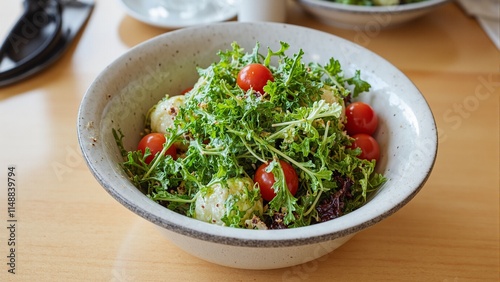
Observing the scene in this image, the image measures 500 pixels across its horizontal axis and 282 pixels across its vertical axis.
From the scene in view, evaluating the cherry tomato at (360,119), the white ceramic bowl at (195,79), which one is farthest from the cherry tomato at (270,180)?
the cherry tomato at (360,119)

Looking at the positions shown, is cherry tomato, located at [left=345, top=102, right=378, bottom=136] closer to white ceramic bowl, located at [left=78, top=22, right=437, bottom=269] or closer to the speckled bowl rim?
white ceramic bowl, located at [left=78, top=22, right=437, bottom=269]

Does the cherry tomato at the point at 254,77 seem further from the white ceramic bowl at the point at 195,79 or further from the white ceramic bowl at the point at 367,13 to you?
the white ceramic bowl at the point at 367,13

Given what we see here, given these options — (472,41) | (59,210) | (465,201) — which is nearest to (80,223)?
(59,210)

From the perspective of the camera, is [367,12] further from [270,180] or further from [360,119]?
[270,180]

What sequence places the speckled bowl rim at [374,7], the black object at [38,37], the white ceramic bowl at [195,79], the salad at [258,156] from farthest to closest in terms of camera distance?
the speckled bowl rim at [374,7] → the black object at [38,37] → the salad at [258,156] → the white ceramic bowl at [195,79]

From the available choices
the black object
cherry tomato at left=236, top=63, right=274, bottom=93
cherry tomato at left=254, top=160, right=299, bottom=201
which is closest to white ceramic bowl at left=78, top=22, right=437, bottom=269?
cherry tomato at left=254, top=160, right=299, bottom=201

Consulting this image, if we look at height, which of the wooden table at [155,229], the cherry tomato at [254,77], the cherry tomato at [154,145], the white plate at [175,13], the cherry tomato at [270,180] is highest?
the cherry tomato at [254,77]

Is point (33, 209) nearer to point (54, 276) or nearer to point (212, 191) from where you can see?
point (54, 276)
